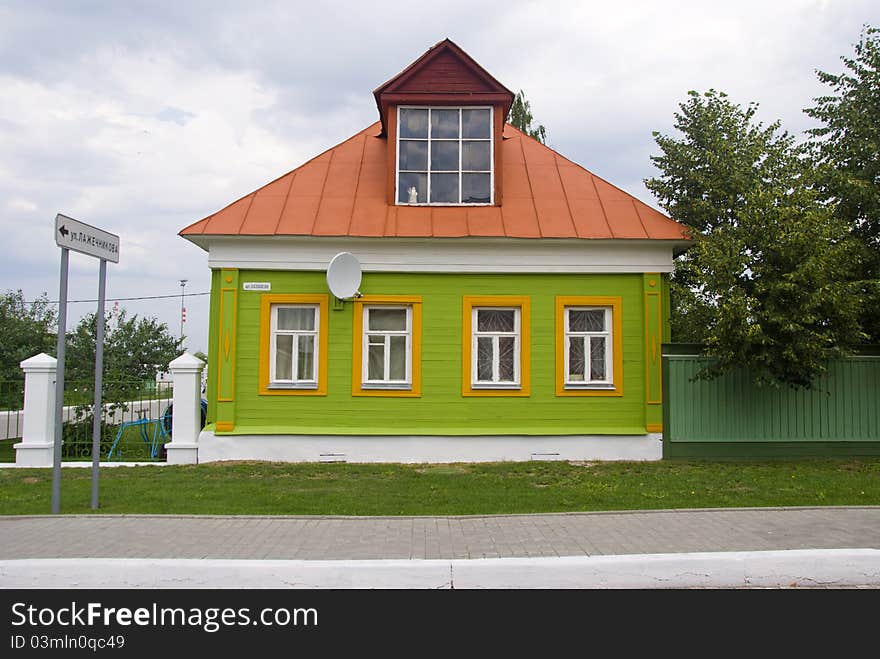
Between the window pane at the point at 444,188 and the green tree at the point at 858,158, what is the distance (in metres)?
6.47

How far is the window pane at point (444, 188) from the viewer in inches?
551

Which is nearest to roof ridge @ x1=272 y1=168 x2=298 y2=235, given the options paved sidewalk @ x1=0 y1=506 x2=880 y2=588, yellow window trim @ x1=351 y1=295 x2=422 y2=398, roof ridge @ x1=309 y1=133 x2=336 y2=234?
roof ridge @ x1=309 y1=133 x2=336 y2=234

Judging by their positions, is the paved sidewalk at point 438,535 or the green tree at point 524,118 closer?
the paved sidewalk at point 438,535

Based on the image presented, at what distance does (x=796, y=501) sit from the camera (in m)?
9.18

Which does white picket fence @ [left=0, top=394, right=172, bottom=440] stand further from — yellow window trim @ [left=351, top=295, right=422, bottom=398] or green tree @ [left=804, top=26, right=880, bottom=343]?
green tree @ [left=804, top=26, right=880, bottom=343]

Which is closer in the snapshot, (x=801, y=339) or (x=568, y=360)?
(x=801, y=339)

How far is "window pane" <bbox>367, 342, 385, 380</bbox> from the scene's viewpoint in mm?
13516

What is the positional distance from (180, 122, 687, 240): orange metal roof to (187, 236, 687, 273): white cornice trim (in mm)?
187

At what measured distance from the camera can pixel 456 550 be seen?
6.80m

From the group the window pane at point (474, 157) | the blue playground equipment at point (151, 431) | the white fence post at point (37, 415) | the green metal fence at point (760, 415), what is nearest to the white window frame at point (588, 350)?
the green metal fence at point (760, 415)

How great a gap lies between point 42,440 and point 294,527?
6986 mm

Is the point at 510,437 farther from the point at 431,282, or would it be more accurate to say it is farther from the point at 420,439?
the point at 431,282

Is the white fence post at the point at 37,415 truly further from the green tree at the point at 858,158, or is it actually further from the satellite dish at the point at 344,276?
the green tree at the point at 858,158
